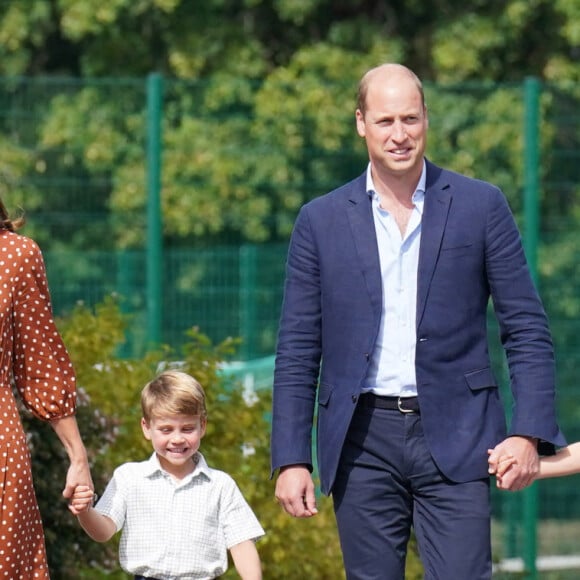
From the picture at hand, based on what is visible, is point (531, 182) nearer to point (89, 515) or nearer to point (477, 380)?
point (477, 380)

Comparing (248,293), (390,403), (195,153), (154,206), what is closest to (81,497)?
(390,403)

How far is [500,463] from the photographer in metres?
4.80

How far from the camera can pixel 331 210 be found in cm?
507

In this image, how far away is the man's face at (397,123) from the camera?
4.90 metres

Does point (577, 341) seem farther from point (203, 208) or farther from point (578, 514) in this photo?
point (203, 208)

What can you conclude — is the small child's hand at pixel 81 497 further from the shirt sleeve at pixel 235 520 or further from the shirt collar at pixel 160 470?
the shirt sleeve at pixel 235 520

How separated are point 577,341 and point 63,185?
2.92 metres

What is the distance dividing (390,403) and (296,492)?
35 centimetres

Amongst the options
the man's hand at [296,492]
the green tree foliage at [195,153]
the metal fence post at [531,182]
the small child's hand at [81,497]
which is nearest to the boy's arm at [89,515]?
the small child's hand at [81,497]

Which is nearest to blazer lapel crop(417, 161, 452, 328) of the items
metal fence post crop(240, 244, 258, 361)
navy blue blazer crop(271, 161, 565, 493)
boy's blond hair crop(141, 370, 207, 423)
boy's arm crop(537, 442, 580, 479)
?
navy blue blazer crop(271, 161, 565, 493)

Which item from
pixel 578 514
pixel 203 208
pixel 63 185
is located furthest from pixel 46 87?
pixel 578 514

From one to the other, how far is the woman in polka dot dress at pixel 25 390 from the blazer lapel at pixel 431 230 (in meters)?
0.97

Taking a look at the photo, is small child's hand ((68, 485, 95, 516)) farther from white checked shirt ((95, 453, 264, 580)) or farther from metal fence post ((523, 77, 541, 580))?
metal fence post ((523, 77, 541, 580))

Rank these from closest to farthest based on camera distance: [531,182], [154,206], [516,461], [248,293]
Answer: [516,461] < [154,206] < [531,182] < [248,293]
